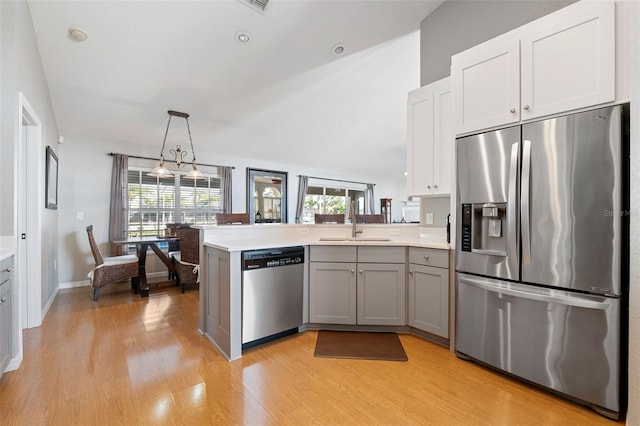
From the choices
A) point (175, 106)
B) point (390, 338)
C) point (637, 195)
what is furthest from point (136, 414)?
point (175, 106)

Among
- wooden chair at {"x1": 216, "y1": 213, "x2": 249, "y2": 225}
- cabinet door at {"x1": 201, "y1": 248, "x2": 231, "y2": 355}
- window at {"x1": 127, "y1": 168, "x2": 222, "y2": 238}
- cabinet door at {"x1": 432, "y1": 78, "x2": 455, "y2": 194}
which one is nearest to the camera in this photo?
cabinet door at {"x1": 201, "y1": 248, "x2": 231, "y2": 355}

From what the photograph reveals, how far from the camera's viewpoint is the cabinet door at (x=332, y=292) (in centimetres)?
269

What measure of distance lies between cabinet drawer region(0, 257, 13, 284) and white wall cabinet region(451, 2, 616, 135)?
3343mm

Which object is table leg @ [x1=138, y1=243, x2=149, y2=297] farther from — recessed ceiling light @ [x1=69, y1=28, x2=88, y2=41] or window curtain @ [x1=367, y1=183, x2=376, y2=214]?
window curtain @ [x1=367, y1=183, x2=376, y2=214]

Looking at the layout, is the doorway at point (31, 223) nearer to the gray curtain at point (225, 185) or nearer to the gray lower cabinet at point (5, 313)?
the gray lower cabinet at point (5, 313)

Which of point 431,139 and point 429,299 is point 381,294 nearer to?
point 429,299

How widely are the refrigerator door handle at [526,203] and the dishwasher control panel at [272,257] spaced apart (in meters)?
1.72

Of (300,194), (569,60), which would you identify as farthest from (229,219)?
(569,60)

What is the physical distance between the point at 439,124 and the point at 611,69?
3.77 ft

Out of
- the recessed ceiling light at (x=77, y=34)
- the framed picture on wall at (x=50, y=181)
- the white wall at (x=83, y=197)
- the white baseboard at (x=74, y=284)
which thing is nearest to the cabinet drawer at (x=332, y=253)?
the recessed ceiling light at (x=77, y=34)

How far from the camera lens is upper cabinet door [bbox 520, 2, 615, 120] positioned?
1.62m

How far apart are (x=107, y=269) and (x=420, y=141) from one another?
407 centimetres

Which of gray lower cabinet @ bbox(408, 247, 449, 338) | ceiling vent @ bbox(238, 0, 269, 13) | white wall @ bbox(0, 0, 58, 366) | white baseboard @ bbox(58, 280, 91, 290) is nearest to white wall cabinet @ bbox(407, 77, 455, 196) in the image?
gray lower cabinet @ bbox(408, 247, 449, 338)

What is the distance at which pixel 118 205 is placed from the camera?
4574 millimetres
